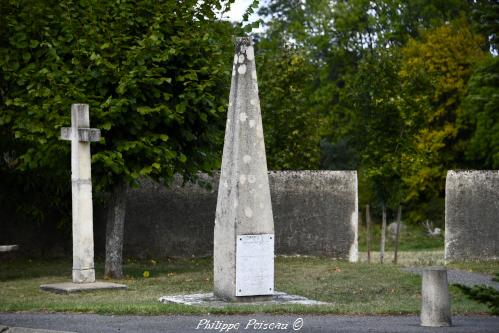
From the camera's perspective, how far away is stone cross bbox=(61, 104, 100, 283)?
17.5m

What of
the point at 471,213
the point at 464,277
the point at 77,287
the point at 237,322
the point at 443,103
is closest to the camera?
the point at 237,322

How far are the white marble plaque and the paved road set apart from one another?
1.65 metres

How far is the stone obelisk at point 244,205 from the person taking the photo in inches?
564

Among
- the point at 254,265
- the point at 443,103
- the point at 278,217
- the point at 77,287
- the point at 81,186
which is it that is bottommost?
the point at 77,287

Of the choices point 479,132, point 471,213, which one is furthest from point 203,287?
point 479,132

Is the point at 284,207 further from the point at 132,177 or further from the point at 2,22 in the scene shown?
the point at 2,22

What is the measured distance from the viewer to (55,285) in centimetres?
1716

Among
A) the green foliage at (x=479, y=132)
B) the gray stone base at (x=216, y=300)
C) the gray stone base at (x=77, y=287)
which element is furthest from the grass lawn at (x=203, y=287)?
the green foliage at (x=479, y=132)

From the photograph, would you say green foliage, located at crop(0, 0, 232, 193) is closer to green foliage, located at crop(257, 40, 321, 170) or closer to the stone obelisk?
the stone obelisk

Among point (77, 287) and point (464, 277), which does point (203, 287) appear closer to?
point (77, 287)

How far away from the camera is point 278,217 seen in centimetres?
2317

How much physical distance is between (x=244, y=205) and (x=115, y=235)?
19.3ft

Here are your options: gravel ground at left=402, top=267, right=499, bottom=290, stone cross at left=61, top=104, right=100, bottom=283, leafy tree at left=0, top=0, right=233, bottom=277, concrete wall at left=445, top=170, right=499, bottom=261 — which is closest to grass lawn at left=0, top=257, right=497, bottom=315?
gravel ground at left=402, top=267, right=499, bottom=290

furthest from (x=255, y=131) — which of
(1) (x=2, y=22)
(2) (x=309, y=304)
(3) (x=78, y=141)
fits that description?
(1) (x=2, y=22)
